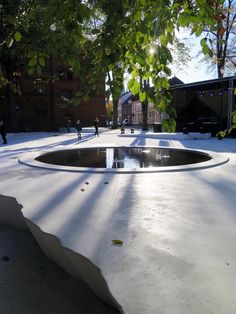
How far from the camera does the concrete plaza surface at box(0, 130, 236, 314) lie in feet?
10.6

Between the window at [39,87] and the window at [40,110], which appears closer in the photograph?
the window at [39,87]

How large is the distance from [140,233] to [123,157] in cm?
920

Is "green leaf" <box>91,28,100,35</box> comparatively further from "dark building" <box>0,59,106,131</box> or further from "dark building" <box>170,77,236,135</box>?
"dark building" <box>0,59,106,131</box>

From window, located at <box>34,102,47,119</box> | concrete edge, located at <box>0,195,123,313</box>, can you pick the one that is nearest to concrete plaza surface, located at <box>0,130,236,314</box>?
concrete edge, located at <box>0,195,123,313</box>

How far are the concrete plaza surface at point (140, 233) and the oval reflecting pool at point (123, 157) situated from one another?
116 inches

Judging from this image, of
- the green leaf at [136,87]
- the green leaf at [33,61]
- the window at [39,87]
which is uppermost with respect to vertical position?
the window at [39,87]

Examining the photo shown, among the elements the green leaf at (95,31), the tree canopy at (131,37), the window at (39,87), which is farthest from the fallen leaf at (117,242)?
the window at (39,87)

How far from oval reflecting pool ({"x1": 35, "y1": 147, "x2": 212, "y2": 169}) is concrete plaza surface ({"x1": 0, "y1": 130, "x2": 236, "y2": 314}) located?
294cm

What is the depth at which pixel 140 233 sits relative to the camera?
4.81 metres

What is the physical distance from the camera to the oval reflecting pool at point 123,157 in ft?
39.4

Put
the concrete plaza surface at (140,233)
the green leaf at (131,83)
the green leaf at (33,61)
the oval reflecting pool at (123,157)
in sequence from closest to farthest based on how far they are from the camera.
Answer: the green leaf at (131,83) → the green leaf at (33,61) → the concrete plaza surface at (140,233) → the oval reflecting pool at (123,157)

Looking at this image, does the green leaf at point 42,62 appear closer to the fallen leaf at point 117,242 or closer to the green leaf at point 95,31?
the green leaf at point 95,31

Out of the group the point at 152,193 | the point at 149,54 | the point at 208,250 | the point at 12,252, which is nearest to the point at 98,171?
the point at 152,193

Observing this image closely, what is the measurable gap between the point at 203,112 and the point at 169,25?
31653mm
